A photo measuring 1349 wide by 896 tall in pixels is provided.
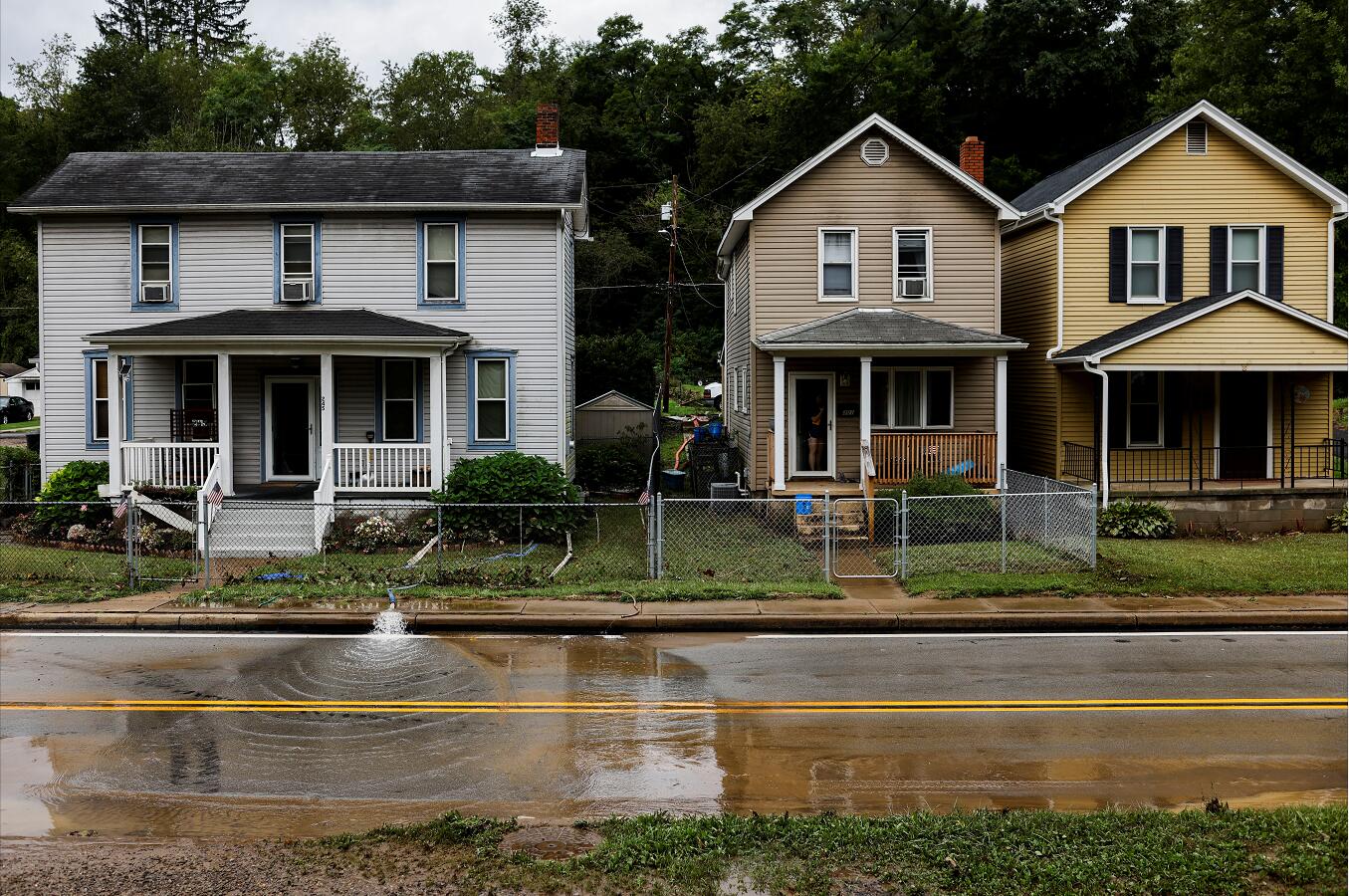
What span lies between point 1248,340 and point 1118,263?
129 inches

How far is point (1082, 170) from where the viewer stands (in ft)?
83.2

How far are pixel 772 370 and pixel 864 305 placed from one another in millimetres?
2419

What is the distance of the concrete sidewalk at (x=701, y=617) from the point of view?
1399 cm

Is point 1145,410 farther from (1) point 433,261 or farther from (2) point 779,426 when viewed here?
(1) point 433,261

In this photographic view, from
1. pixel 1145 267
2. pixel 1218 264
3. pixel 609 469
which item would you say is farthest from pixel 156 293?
pixel 1218 264

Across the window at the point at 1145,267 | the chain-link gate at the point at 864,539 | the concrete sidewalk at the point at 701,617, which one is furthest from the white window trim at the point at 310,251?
the window at the point at 1145,267

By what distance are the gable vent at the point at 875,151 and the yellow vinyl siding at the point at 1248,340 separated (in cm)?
624

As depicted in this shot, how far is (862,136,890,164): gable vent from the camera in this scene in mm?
23375

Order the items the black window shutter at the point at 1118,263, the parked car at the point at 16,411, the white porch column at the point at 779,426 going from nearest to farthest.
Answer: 1. the white porch column at the point at 779,426
2. the black window shutter at the point at 1118,263
3. the parked car at the point at 16,411

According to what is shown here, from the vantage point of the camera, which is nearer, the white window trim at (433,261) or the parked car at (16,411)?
the white window trim at (433,261)

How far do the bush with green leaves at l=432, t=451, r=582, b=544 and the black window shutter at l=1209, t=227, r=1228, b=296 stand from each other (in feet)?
48.6

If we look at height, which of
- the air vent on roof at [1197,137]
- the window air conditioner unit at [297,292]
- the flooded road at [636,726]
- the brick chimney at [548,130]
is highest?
the brick chimney at [548,130]

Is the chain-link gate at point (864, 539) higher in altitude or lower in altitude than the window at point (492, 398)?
lower

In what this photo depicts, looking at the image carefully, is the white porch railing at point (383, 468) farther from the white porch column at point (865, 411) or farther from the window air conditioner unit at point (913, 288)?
the window air conditioner unit at point (913, 288)
